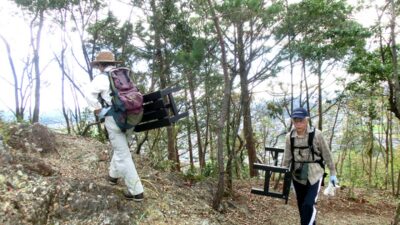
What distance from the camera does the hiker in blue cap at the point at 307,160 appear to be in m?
4.36

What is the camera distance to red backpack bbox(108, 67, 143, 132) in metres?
4.06

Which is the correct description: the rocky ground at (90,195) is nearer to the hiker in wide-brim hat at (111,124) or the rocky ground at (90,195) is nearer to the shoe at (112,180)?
the shoe at (112,180)

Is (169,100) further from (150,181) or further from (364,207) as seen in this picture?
(364,207)

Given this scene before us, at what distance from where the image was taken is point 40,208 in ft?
12.9

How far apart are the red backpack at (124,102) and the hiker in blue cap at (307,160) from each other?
1.79 metres

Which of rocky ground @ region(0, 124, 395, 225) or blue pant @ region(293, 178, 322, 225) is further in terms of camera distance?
blue pant @ region(293, 178, 322, 225)

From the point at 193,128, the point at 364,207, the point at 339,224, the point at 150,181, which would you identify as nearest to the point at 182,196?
the point at 150,181

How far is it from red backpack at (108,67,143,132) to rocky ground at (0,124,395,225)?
93cm

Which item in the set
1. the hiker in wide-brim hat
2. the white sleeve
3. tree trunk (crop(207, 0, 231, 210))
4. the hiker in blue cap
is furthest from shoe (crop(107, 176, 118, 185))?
the hiker in blue cap

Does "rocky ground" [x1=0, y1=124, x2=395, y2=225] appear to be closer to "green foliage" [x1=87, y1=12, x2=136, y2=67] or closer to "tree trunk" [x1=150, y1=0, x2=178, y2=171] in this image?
"tree trunk" [x1=150, y1=0, x2=178, y2=171]

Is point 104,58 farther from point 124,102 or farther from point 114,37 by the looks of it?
point 114,37

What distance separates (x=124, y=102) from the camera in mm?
4035

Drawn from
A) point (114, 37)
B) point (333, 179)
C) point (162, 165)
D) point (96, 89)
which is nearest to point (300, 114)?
point (333, 179)

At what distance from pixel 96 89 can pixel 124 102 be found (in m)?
0.36
